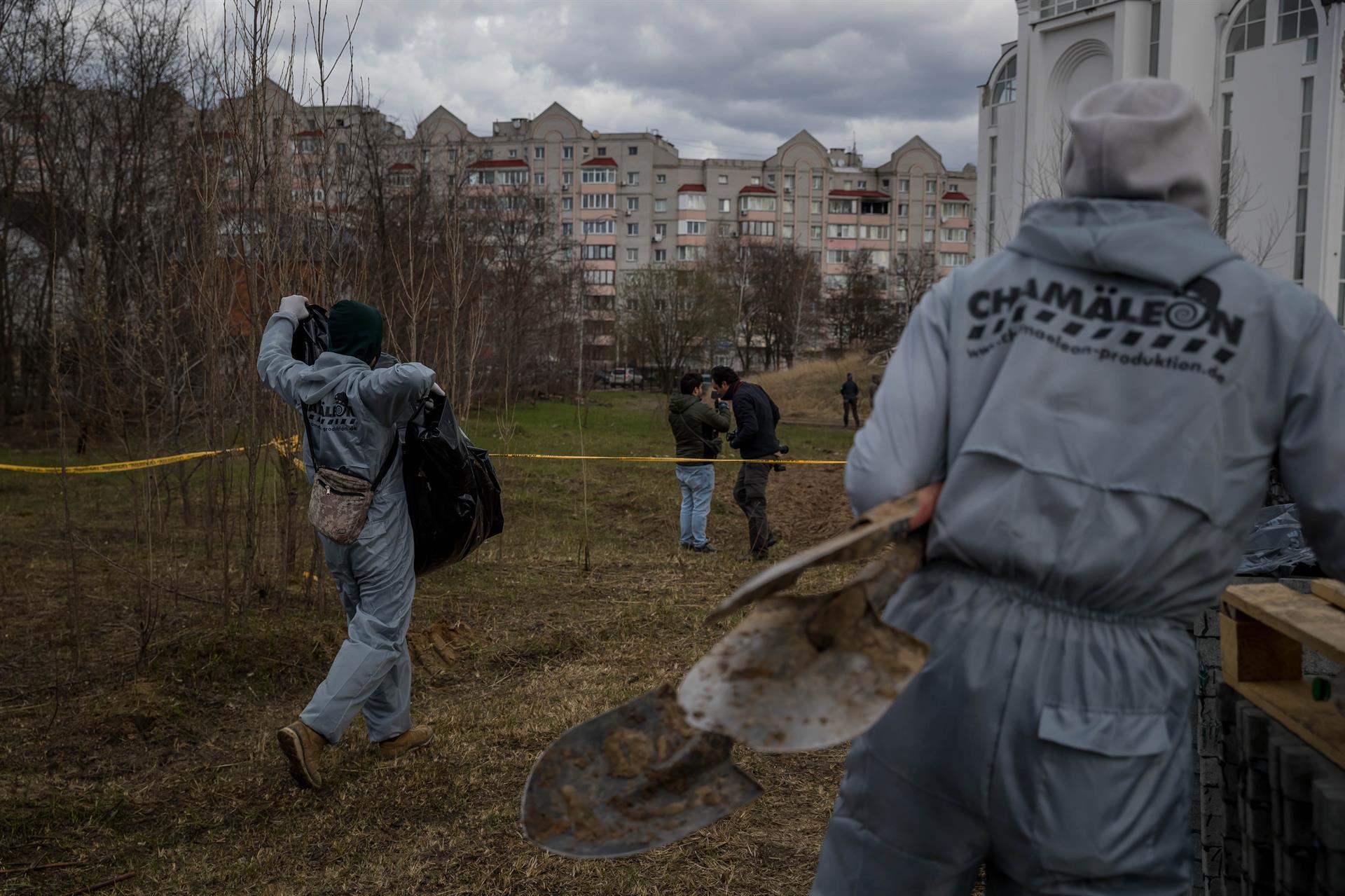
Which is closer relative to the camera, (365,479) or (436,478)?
(365,479)

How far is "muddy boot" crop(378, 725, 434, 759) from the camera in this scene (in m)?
4.71

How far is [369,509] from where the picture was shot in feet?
14.4

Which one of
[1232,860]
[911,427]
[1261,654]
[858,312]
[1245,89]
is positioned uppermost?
[1245,89]

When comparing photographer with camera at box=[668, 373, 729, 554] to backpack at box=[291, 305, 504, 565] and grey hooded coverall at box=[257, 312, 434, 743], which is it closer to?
backpack at box=[291, 305, 504, 565]

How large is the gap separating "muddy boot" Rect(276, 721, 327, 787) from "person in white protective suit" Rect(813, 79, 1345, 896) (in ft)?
9.40

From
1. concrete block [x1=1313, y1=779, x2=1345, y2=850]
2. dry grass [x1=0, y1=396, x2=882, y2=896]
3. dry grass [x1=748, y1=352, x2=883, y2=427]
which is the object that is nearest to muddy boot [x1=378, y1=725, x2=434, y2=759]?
dry grass [x1=0, y1=396, x2=882, y2=896]

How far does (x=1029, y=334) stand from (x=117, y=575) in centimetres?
875

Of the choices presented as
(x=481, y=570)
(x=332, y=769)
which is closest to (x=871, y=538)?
(x=332, y=769)

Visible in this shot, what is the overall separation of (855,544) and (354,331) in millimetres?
3227

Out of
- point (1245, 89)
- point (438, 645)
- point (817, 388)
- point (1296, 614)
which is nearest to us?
point (1296, 614)

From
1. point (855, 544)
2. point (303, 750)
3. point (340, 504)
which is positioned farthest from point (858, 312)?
point (855, 544)

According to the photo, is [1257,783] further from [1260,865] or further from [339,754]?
[339,754]

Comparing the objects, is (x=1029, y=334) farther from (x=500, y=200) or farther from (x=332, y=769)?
(x=500, y=200)

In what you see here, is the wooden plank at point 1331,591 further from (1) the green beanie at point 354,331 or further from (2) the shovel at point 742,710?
(1) the green beanie at point 354,331
